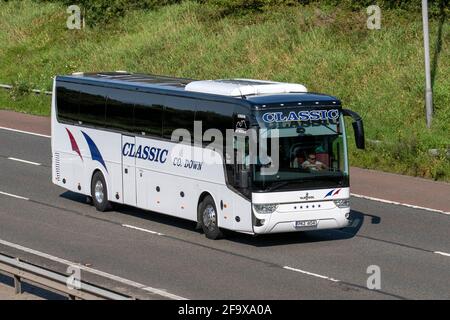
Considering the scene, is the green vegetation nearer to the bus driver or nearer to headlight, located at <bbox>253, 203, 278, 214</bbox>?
the bus driver

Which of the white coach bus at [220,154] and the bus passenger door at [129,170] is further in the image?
the bus passenger door at [129,170]

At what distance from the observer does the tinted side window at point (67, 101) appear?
26.5 metres

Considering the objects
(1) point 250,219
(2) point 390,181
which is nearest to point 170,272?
(1) point 250,219

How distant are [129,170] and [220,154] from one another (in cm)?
355

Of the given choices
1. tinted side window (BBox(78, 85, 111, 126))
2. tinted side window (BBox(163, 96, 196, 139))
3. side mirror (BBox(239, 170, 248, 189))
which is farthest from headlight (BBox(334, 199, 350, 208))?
tinted side window (BBox(78, 85, 111, 126))

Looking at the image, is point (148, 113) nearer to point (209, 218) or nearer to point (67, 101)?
point (209, 218)

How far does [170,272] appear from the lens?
19250 millimetres

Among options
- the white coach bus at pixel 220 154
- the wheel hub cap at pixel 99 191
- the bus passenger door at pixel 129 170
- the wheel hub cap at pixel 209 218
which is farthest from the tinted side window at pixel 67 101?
the wheel hub cap at pixel 209 218

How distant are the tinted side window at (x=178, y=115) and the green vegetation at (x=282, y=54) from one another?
8410 millimetres

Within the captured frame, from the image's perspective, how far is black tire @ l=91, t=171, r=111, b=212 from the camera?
83.9ft

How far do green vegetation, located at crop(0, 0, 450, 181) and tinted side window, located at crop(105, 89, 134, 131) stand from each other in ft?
27.2

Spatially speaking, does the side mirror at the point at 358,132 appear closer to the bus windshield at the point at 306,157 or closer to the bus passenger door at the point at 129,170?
the bus windshield at the point at 306,157

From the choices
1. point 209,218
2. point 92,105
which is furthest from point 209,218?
point 92,105
